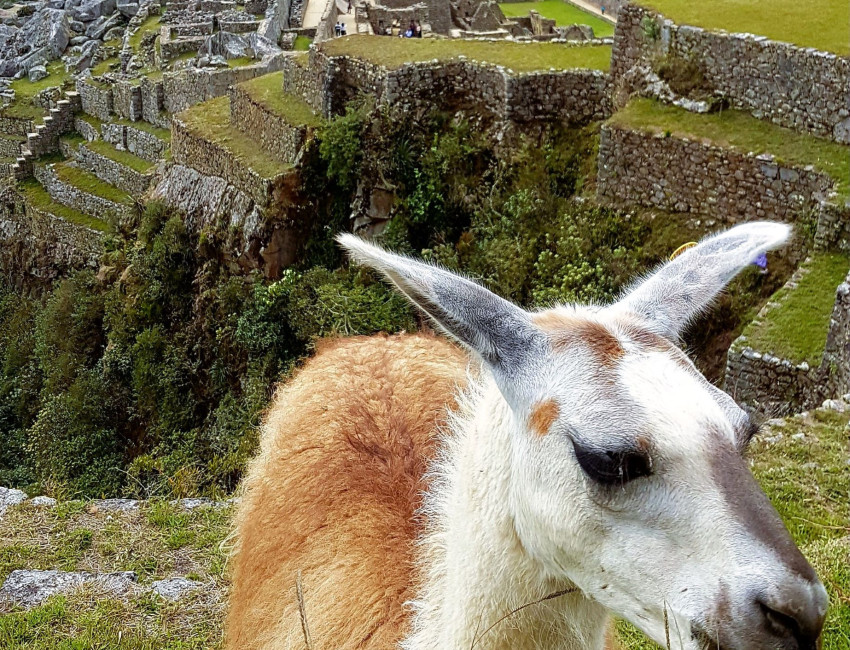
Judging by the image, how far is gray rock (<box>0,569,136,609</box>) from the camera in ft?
17.5

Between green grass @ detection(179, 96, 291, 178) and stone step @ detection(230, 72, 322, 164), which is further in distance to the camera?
green grass @ detection(179, 96, 291, 178)

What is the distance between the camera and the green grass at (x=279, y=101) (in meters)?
13.1

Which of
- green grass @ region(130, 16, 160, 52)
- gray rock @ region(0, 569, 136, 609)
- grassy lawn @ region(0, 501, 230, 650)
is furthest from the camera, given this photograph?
green grass @ region(130, 16, 160, 52)

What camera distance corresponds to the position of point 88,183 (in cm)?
2183

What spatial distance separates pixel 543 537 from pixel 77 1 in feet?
123

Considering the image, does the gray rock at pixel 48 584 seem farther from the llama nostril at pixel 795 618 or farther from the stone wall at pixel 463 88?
the stone wall at pixel 463 88

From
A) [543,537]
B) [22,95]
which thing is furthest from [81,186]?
[543,537]

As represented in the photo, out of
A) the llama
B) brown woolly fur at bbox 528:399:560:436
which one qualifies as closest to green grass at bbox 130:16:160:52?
the llama

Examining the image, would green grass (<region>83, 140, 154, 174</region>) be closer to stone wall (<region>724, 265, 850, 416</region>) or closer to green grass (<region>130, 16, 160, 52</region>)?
green grass (<region>130, 16, 160, 52</region>)

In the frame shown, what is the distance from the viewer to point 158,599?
5.31 metres

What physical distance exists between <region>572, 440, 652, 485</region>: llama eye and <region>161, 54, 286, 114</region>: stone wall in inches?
743

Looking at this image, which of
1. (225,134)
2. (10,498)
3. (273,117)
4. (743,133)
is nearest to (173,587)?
(10,498)

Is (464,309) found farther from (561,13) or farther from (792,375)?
(561,13)

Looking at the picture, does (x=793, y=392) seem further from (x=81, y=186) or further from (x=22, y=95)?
(x=22, y=95)
